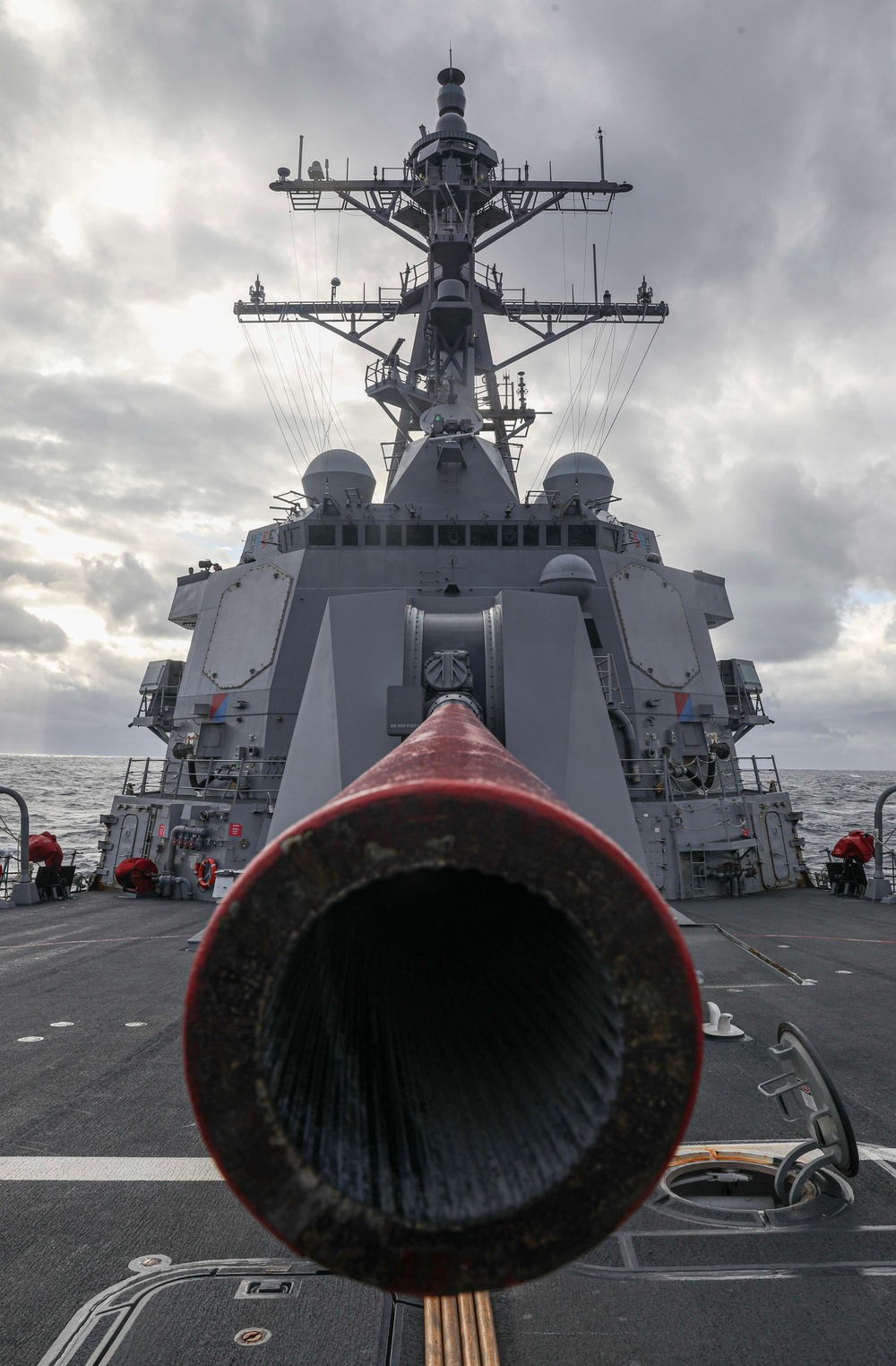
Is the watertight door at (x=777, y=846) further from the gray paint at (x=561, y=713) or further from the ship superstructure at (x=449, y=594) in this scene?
the gray paint at (x=561, y=713)

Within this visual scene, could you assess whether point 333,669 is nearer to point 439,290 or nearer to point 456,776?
point 456,776

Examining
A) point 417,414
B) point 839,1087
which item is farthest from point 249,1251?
point 417,414

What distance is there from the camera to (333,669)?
4098mm

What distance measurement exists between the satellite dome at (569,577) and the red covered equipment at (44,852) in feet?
29.0

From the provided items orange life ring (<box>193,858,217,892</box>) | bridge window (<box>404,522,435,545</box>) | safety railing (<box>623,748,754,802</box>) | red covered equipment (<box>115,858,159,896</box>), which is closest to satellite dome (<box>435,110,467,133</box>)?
bridge window (<box>404,522,435,545</box>)

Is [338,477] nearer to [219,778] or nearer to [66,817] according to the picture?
[219,778]

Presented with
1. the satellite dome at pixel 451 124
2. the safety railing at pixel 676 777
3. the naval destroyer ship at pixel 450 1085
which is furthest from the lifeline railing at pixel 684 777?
the satellite dome at pixel 451 124

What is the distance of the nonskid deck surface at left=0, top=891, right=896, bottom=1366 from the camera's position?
2.08m

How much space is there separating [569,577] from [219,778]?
21.6 ft

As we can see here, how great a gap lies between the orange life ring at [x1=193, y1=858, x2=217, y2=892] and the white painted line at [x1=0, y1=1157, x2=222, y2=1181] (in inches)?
351

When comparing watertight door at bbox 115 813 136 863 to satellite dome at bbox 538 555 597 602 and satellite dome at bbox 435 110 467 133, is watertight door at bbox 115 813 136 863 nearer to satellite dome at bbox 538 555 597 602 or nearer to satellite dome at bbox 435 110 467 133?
satellite dome at bbox 538 555 597 602

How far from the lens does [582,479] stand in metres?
16.1

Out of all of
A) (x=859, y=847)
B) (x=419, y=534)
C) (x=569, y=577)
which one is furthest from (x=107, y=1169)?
(x=859, y=847)

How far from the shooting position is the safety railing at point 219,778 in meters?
12.6
